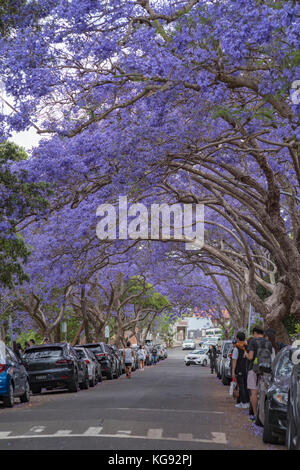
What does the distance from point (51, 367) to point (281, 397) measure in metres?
13.5

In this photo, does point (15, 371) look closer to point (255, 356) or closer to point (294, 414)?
point (255, 356)

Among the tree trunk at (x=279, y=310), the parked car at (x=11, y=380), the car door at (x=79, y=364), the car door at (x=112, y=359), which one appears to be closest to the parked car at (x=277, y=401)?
the parked car at (x=11, y=380)

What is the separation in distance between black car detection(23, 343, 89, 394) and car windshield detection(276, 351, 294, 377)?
12.3 meters

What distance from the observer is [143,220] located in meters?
27.8

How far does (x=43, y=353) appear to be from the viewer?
24156mm

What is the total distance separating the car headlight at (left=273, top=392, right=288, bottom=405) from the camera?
11.2m

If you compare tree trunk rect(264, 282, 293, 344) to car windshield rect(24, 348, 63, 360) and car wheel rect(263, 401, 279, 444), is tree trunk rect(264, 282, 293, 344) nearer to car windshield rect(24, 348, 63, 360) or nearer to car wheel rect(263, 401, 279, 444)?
car windshield rect(24, 348, 63, 360)

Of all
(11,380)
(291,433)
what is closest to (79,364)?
(11,380)

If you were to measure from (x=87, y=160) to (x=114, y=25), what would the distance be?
5.11 metres

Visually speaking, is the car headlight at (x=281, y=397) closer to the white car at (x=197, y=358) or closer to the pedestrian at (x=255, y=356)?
the pedestrian at (x=255, y=356)

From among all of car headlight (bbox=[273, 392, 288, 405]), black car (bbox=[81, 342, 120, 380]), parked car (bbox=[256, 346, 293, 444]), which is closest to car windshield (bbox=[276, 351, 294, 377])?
parked car (bbox=[256, 346, 293, 444])

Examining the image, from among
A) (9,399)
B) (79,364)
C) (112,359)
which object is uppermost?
(112,359)
